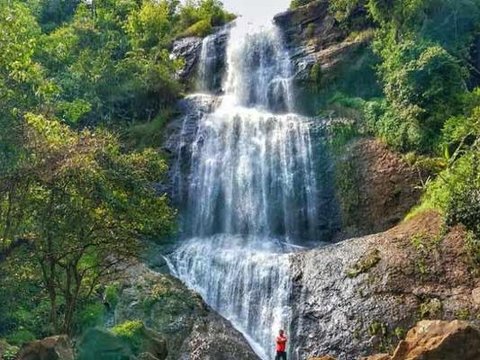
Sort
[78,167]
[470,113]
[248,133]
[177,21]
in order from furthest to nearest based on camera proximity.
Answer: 1. [177,21]
2. [248,133]
3. [470,113]
4. [78,167]

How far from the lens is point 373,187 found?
24828 millimetres

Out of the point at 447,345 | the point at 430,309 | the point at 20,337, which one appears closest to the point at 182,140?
the point at 20,337

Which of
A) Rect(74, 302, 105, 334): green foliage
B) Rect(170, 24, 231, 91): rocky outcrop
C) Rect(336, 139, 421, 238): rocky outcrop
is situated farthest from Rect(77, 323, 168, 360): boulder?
Rect(170, 24, 231, 91): rocky outcrop

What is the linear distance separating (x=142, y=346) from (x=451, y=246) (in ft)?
32.1

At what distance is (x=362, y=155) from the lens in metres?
26.1

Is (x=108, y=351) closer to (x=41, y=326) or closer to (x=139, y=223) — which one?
(x=139, y=223)

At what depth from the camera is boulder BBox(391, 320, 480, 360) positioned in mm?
11742

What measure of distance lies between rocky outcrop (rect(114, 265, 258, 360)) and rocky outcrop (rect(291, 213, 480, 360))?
2.30 metres

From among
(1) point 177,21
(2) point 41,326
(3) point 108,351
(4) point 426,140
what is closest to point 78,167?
(3) point 108,351

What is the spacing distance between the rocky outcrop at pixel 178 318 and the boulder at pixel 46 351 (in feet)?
15.8

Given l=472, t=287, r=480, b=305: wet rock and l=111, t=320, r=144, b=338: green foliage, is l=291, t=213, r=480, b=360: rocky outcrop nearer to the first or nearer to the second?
l=472, t=287, r=480, b=305: wet rock

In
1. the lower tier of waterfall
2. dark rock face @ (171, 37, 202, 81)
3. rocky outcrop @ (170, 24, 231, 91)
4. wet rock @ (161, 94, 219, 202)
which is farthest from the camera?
dark rock face @ (171, 37, 202, 81)

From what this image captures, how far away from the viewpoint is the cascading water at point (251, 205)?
20.0 meters

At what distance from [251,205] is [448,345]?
14931mm
